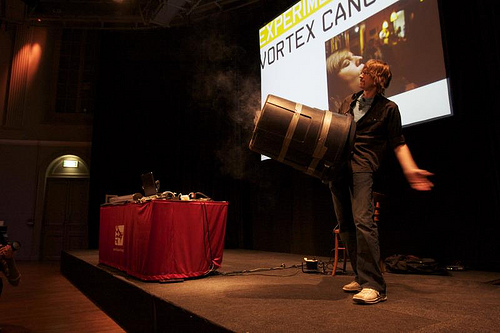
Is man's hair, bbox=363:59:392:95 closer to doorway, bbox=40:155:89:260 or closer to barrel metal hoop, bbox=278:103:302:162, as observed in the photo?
barrel metal hoop, bbox=278:103:302:162

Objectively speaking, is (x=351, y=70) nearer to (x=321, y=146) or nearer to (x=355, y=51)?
(x=355, y=51)

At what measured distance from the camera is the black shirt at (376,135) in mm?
1679

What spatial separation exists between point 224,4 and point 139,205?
4502 mm

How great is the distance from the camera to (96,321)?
2176 mm

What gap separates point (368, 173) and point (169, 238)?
1.31 metres

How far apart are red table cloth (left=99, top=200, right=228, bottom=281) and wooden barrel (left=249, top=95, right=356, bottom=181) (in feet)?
3.12

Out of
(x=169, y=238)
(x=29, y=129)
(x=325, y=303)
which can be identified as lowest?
(x=325, y=303)

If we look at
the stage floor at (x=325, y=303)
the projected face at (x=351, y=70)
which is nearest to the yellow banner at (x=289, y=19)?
the projected face at (x=351, y=70)

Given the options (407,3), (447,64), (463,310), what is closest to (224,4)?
(407,3)

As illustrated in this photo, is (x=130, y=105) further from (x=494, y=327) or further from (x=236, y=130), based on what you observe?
(x=494, y=327)

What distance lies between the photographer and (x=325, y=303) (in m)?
1.59

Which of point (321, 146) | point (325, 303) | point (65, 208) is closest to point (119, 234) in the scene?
point (325, 303)

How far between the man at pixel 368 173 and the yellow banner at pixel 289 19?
2.31 metres

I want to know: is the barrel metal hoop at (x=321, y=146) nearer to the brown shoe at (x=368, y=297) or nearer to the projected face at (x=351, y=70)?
the brown shoe at (x=368, y=297)
